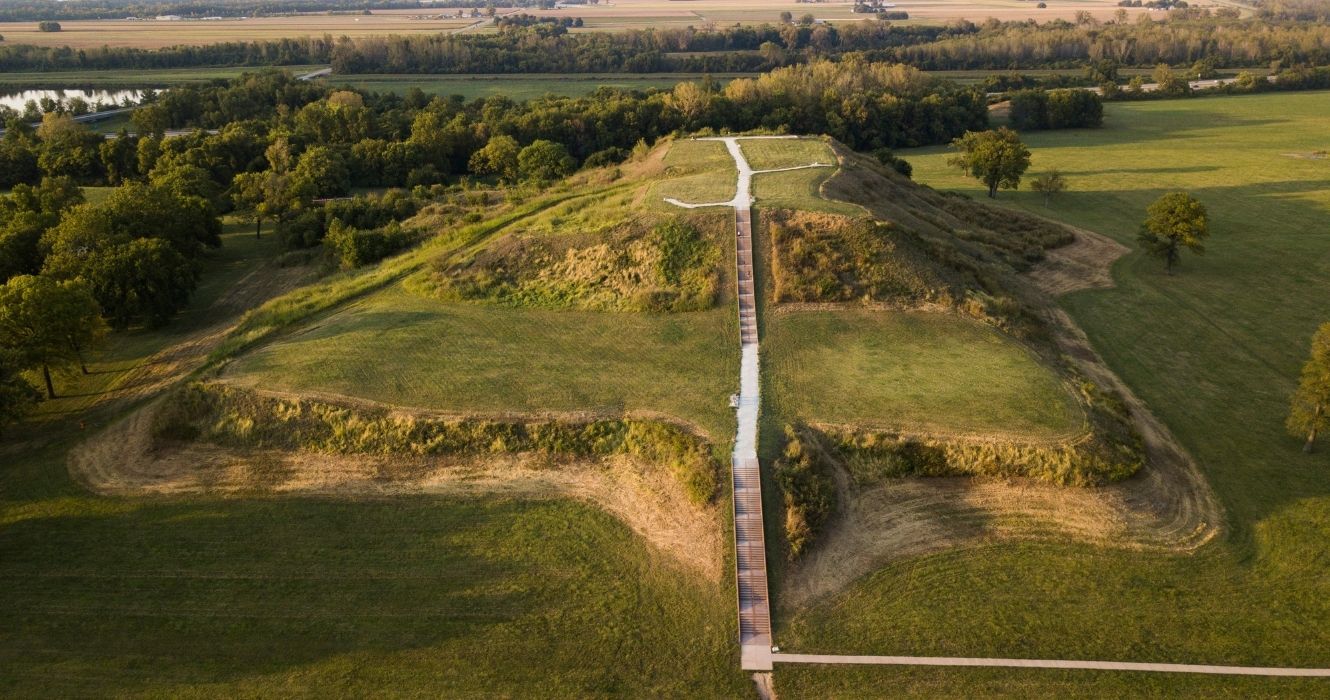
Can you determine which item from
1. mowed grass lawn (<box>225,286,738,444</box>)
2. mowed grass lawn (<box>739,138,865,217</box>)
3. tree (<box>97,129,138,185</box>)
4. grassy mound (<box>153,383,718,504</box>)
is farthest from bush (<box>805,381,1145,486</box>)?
tree (<box>97,129,138,185</box>)

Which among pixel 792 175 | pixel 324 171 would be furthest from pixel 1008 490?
pixel 324 171

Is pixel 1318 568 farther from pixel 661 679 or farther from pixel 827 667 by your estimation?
A: pixel 661 679

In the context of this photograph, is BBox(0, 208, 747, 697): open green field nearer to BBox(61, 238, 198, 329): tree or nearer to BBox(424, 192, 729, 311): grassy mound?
BBox(424, 192, 729, 311): grassy mound

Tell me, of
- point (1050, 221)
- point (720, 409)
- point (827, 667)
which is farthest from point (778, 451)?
point (1050, 221)

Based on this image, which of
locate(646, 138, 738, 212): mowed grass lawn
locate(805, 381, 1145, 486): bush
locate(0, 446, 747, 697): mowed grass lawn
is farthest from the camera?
locate(646, 138, 738, 212): mowed grass lawn

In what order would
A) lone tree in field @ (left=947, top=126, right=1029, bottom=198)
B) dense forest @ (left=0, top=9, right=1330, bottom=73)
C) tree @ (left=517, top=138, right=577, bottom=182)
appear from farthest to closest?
1. dense forest @ (left=0, top=9, right=1330, bottom=73)
2. tree @ (left=517, top=138, right=577, bottom=182)
3. lone tree in field @ (left=947, top=126, right=1029, bottom=198)

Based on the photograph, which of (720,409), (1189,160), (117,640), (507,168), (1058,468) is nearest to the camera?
(117,640)

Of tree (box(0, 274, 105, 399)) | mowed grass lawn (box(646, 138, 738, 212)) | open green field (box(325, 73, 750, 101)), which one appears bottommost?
tree (box(0, 274, 105, 399))
